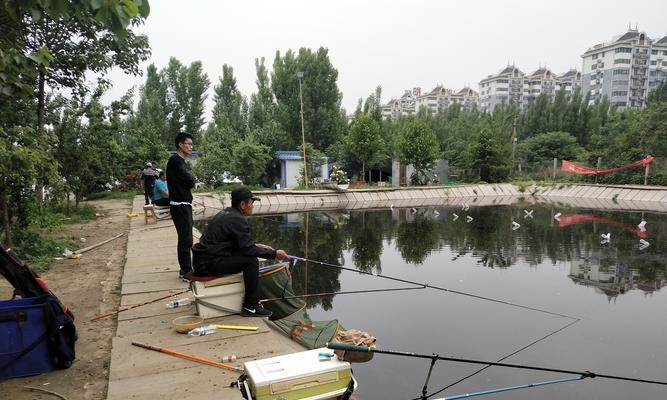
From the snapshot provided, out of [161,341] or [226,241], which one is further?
[226,241]

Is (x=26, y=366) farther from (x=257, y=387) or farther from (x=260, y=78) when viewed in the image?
(x=260, y=78)

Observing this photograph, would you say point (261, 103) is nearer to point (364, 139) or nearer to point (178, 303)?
point (364, 139)

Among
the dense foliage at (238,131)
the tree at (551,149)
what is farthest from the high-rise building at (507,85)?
the tree at (551,149)

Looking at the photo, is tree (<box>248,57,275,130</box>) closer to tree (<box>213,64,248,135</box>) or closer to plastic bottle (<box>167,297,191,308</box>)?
tree (<box>213,64,248,135</box>)

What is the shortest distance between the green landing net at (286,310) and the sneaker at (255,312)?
0.14m

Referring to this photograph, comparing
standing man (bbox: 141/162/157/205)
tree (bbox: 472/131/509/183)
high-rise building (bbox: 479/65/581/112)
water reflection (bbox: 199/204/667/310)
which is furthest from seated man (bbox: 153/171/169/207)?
high-rise building (bbox: 479/65/581/112)

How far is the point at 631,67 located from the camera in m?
63.4

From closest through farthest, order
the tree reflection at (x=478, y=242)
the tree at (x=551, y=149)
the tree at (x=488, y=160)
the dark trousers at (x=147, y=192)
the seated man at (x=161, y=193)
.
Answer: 1. the tree reflection at (x=478, y=242)
2. the seated man at (x=161, y=193)
3. the dark trousers at (x=147, y=192)
4. the tree at (x=488, y=160)
5. the tree at (x=551, y=149)

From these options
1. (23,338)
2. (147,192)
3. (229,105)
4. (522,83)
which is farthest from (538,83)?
(23,338)

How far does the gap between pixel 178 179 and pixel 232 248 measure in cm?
140

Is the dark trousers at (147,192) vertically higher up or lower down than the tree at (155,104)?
lower down

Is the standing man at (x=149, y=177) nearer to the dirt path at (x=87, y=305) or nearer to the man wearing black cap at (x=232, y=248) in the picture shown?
the dirt path at (x=87, y=305)

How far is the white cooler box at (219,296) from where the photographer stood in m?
4.16

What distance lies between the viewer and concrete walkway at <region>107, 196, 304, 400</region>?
9.95 ft
